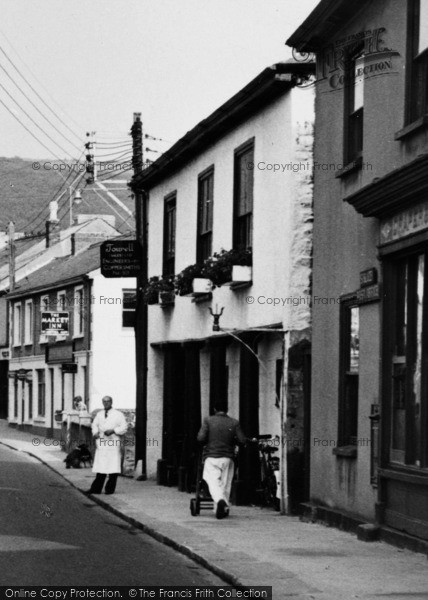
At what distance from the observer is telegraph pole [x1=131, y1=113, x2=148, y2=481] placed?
27.5 m

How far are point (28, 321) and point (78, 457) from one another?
2477 centimetres

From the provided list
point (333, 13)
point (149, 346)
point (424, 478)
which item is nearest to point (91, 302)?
point (149, 346)

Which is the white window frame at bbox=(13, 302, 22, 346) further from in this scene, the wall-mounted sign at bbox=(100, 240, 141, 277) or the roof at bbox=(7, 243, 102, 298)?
the wall-mounted sign at bbox=(100, 240, 141, 277)

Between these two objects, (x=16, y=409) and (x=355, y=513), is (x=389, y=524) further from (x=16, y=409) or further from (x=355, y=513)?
(x=16, y=409)

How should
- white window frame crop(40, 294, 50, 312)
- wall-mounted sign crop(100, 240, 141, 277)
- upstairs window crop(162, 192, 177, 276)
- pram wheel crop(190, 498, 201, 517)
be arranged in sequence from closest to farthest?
1. pram wheel crop(190, 498, 201, 517)
2. upstairs window crop(162, 192, 177, 276)
3. wall-mounted sign crop(100, 240, 141, 277)
4. white window frame crop(40, 294, 50, 312)

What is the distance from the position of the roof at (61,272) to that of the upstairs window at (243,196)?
24499mm

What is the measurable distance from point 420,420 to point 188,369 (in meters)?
11.1

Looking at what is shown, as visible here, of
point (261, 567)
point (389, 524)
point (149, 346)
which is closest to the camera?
point (261, 567)

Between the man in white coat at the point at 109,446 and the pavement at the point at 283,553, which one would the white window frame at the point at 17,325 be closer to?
the man in white coat at the point at 109,446

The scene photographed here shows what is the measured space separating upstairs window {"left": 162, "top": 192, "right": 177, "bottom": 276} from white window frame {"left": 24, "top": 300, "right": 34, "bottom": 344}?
92.6 ft

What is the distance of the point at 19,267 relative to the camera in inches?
2486

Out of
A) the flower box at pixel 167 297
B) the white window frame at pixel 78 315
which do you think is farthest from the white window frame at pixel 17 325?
the flower box at pixel 167 297

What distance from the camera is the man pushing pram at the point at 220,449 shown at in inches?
706

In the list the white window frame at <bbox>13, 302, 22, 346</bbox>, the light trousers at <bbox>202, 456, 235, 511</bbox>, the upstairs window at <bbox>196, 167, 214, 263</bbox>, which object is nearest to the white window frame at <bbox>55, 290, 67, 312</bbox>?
the white window frame at <bbox>13, 302, 22, 346</bbox>
